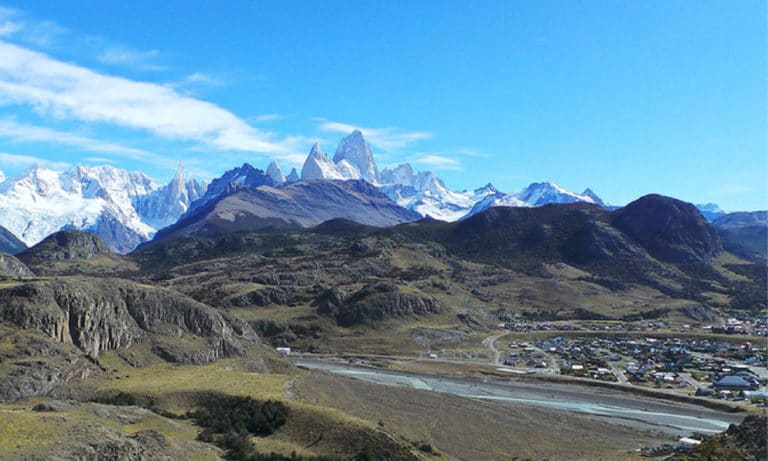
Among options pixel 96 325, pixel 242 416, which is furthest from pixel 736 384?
pixel 96 325

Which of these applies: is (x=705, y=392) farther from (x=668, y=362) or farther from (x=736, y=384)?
(x=668, y=362)

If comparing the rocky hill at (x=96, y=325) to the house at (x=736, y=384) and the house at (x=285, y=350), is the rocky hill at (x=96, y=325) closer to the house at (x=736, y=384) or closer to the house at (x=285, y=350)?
the house at (x=285, y=350)

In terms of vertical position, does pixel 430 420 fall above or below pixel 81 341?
below

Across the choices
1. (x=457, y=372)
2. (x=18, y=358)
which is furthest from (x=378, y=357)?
(x=18, y=358)

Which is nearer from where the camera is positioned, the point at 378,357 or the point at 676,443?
the point at 676,443

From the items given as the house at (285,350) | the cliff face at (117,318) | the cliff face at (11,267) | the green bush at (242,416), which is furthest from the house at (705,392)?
the cliff face at (11,267)

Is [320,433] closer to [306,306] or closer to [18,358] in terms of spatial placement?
[18,358]
